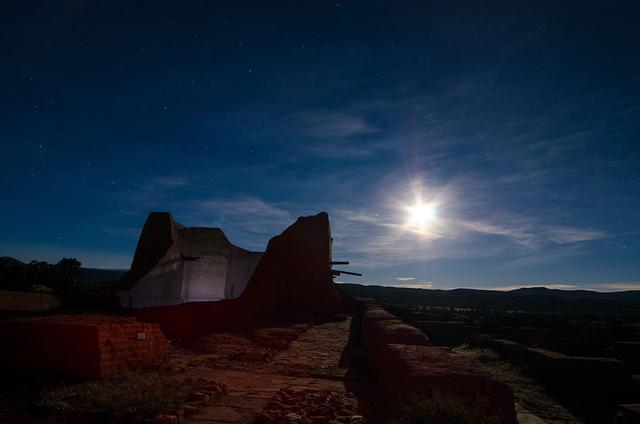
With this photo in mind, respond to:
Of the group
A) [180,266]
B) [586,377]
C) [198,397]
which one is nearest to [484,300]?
[180,266]

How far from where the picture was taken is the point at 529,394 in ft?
27.1

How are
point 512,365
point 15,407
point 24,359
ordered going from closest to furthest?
point 15,407
point 24,359
point 512,365

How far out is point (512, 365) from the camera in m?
11.3

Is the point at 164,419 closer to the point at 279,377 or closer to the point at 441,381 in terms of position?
the point at 441,381

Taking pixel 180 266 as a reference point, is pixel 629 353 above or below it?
below

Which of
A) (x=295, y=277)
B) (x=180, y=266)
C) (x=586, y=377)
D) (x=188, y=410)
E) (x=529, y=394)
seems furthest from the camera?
(x=180, y=266)

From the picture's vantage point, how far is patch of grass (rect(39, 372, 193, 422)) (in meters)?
3.82

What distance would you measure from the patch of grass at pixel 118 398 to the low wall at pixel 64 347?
35cm

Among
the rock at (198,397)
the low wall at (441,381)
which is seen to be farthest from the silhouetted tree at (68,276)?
the low wall at (441,381)

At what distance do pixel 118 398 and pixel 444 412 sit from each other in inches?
128

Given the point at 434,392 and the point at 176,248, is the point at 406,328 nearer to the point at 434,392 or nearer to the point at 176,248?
the point at 434,392

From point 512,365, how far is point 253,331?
7.45 m

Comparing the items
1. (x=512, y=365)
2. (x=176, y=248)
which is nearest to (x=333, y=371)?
(x=512, y=365)

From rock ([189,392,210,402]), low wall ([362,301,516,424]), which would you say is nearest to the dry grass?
low wall ([362,301,516,424])
